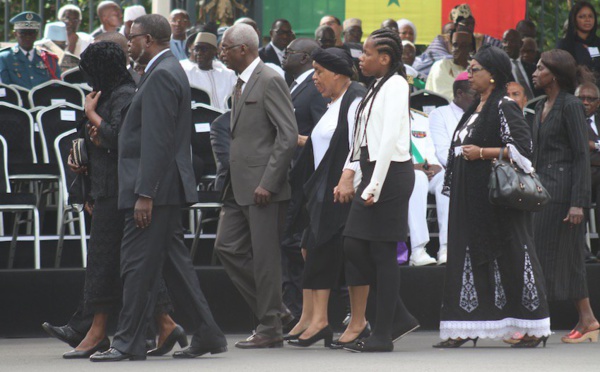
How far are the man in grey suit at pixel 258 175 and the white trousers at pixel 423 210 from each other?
206 centimetres

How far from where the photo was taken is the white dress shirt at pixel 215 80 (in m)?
14.4

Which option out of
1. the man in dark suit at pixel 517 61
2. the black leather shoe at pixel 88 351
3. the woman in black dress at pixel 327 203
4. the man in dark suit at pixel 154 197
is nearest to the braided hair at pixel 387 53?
the woman in black dress at pixel 327 203

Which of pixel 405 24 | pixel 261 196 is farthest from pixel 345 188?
pixel 405 24

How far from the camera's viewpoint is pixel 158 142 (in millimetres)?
8312

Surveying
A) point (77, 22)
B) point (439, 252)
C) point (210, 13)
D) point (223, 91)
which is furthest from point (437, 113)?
point (77, 22)

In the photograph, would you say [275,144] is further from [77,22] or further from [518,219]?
[77,22]

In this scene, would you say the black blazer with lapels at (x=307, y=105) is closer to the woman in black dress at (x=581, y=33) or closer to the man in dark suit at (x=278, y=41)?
the man in dark suit at (x=278, y=41)

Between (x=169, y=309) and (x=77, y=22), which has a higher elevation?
(x=77, y=22)

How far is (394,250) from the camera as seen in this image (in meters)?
8.96

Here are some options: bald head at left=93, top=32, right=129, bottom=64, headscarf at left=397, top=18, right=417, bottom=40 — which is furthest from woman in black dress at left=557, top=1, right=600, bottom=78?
bald head at left=93, top=32, right=129, bottom=64

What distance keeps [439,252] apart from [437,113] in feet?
4.71

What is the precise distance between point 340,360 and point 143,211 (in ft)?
4.96

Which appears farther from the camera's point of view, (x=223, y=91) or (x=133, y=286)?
(x=223, y=91)

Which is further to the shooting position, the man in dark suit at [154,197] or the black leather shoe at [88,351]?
the black leather shoe at [88,351]
